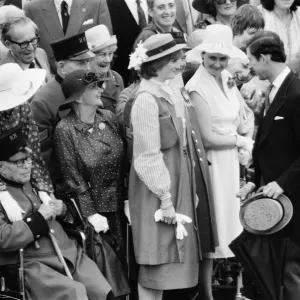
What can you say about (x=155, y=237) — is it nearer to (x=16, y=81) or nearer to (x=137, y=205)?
(x=137, y=205)

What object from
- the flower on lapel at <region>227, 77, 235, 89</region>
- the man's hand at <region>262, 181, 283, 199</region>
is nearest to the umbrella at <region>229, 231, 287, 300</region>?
the man's hand at <region>262, 181, 283, 199</region>

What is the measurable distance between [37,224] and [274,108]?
1.90 meters

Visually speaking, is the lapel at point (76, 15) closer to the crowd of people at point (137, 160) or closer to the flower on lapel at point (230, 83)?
the crowd of people at point (137, 160)

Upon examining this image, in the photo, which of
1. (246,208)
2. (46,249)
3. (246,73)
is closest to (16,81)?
(46,249)

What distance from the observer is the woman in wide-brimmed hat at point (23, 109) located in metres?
7.12

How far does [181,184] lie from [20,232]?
141cm

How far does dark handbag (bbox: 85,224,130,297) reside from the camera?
7.43 metres

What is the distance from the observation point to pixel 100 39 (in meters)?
8.56

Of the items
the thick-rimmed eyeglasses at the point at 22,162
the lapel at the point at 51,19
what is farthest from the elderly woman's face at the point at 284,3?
the thick-rimmed eyeglasses at the point at 22,162

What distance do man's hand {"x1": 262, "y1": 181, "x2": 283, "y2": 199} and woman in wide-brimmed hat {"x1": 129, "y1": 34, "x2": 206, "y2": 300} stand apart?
0.71 meters

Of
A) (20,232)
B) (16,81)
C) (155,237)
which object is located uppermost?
(16,81)

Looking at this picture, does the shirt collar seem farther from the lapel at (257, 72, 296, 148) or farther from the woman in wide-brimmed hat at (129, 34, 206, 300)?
the woman in wide-brimmed hat at (129, 34, 206, 300)

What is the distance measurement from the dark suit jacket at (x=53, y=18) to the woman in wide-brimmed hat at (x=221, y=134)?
1432mm

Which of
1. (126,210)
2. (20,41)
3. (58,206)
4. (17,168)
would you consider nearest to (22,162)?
(17,168)
